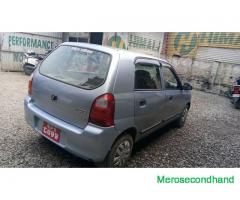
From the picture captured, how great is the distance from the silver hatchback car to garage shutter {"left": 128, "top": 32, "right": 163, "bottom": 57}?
1130 cm

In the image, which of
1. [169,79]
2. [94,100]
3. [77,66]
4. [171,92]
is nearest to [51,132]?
[94,100]

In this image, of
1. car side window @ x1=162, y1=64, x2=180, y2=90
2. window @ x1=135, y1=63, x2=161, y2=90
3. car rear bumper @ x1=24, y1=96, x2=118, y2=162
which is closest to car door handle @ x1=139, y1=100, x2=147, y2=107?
window @ x1=135, y1=63, x2=161, y2=90

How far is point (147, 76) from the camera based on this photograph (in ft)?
11.2

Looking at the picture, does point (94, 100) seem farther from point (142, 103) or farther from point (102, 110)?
point (142, 103)

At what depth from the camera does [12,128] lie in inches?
158

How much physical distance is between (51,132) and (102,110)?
0.82 metres

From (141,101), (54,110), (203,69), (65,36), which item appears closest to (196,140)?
(141,101)

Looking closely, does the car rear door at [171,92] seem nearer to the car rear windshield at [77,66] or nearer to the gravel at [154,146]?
the gravel at [154,146]

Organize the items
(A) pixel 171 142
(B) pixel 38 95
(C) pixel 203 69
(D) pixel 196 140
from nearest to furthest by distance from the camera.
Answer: (B) pixel 38 95, (A) pixel 171 142, (D) pixel 196 140, (C) pixel 203 69

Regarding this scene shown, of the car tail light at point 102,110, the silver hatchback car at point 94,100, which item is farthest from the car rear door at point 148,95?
the car tail light at point 102,110

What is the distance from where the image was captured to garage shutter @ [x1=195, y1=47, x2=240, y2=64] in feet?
38.6

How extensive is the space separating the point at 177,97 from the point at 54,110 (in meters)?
2.60

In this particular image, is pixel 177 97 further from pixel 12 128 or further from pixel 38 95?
pixel 12 128

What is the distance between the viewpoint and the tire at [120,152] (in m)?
2.83
